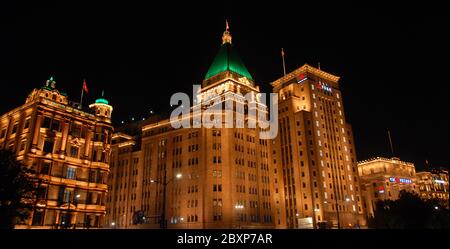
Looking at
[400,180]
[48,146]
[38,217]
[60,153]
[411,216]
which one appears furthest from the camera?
[400,180]

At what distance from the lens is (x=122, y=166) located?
128 m

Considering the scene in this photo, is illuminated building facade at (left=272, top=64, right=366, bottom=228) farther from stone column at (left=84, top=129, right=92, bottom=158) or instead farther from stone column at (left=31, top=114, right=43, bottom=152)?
stone column at (left=31, top=114, right=43, bottom=152)

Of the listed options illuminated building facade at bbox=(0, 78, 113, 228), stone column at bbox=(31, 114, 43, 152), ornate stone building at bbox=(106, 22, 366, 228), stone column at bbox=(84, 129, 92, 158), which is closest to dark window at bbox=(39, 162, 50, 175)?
illuminated building facade at bbox=(0, 78, 113, 228)

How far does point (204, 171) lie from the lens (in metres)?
99.1

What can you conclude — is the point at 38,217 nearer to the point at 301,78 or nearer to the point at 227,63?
the point at 227,63

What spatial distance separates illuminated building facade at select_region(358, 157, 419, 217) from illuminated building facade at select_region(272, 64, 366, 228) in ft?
105

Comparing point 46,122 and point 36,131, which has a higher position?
point 46,122

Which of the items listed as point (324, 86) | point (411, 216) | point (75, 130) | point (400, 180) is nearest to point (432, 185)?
point (400, 180)

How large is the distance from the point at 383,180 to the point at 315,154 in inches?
2206

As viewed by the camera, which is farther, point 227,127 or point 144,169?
point 144,169

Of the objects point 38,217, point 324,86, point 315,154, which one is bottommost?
point 38,217
